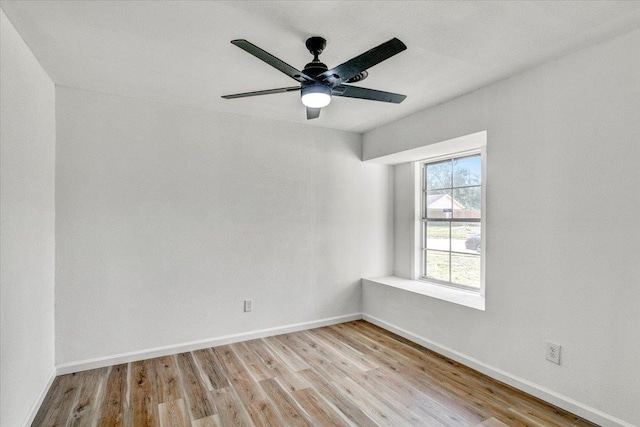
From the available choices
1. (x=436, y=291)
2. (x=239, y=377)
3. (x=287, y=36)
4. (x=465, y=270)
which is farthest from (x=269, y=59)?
(x=465, y=270)

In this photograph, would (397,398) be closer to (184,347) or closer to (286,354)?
(286,354)

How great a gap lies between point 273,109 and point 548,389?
331cm

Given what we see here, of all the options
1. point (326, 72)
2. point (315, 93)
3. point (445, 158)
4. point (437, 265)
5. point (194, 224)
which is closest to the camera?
point (326, 72)

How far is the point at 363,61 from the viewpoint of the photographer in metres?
1.76

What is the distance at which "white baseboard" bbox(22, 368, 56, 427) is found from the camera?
2.16 meters

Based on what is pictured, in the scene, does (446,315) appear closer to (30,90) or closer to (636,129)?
(636,129)

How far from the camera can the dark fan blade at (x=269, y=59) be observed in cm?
159

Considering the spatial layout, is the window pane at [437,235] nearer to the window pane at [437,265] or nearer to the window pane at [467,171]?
the window pane at [437,265]

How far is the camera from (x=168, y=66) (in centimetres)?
250

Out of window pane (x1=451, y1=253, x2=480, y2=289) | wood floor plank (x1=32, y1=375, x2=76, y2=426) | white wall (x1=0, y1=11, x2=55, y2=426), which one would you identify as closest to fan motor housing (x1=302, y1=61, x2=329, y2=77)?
white wall (x1=0, y1=11, x2=55, y2=426)

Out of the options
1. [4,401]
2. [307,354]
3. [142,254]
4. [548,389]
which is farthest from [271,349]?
[548,389]

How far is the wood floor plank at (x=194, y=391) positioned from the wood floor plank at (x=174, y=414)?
4 cm

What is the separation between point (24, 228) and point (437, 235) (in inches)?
149

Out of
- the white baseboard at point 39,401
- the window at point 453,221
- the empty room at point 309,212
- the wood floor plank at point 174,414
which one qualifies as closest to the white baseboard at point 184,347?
the empty room at point 309,212
